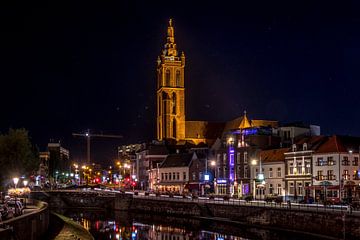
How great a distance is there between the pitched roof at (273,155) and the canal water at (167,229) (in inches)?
820

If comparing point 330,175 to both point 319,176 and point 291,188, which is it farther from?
point 291,188

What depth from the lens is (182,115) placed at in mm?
179875

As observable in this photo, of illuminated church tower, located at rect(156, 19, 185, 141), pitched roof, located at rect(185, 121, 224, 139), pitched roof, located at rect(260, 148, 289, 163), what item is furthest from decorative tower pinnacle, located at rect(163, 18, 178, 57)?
pitched roof, located at rect(260, 148, 289, 163)

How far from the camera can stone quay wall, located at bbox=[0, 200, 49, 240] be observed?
36.2 m

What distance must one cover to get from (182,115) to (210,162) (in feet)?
212

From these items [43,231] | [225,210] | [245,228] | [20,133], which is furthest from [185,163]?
[43,231]

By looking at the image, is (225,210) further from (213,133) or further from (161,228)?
(213,133)

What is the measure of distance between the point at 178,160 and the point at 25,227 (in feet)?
279

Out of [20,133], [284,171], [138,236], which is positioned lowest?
[138,236]

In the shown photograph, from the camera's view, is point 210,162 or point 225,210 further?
point 210,162

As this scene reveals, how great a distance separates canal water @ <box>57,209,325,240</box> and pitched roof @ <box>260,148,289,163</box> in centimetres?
2082

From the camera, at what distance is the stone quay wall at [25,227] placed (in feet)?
119

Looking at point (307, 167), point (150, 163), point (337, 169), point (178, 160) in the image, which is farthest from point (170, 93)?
point (337, 169)

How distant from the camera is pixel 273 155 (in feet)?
319
